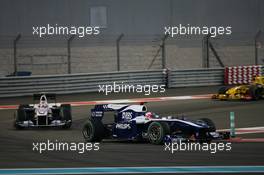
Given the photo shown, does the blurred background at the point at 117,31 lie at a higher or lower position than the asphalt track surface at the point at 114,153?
higher

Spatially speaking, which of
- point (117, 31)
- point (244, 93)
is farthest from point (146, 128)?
point (117, 31)

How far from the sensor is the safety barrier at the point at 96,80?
97.7 feet

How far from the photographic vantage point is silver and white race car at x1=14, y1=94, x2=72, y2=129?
18812 mm

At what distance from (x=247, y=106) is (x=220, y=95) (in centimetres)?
233

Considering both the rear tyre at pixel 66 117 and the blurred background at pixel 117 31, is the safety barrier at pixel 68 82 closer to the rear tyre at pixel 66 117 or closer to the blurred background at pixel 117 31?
the blurred background at pixel 117 31

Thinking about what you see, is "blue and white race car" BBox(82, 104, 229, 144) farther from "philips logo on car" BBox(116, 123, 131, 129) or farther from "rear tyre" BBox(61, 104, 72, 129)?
"rear tyre" BBox(61, 104, 72, 129)

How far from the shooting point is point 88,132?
15914mm

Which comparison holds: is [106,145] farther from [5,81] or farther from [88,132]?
[5,81]

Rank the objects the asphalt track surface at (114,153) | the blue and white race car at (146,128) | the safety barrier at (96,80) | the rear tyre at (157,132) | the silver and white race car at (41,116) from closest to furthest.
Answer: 1. the asphalt track surface at (114,153)
2. the rear tyre at (157,132)
3. the blue and white race car at (146,128)
4. the silver and white race car at (41,116)
5. the safety barrier at (96,80)

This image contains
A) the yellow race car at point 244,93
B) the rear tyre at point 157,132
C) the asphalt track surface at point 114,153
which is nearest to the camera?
the asphalt track surface at point 114,153

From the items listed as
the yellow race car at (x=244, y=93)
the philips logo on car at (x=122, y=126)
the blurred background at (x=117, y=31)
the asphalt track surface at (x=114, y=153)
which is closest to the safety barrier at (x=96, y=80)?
the blurred background at (x=117, y=31)

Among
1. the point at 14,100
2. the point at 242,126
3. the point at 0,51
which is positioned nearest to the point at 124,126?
the point at 242,126

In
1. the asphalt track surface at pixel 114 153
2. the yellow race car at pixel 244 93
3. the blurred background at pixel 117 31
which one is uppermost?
the blurred background at pixel 117 31

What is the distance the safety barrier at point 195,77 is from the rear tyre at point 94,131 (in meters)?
17.4
